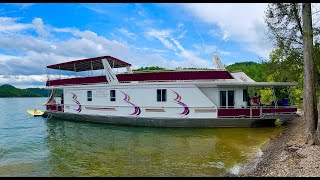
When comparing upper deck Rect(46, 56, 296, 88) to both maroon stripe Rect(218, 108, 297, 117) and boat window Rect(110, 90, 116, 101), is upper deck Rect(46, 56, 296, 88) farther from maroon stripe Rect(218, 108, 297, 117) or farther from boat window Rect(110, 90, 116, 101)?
maroon stripe Rect(218, 108, 297, 117)

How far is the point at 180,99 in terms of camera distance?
19547 millimetres

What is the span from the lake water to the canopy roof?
5.97 meters

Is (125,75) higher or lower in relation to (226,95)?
higher

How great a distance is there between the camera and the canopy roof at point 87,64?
74.5 ft

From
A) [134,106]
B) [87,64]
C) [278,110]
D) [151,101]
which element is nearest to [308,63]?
[278,110]

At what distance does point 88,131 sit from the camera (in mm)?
19000

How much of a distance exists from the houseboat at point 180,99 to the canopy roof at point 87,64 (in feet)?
0.36

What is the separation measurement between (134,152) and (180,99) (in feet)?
25.7

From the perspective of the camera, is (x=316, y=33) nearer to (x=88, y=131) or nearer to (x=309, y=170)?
(x=309, y=170)

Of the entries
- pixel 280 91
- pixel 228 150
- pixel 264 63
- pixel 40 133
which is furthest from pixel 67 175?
pixel 280 91

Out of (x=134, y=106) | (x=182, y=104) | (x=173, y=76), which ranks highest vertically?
(x=173, y=76)

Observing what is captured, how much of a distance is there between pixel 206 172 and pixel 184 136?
23.1 ft

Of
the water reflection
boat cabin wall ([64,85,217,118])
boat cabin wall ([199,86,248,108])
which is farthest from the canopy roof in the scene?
boat cabin wall ([199,86,248,108])

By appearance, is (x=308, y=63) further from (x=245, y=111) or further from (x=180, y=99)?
(x=180, y=99)
